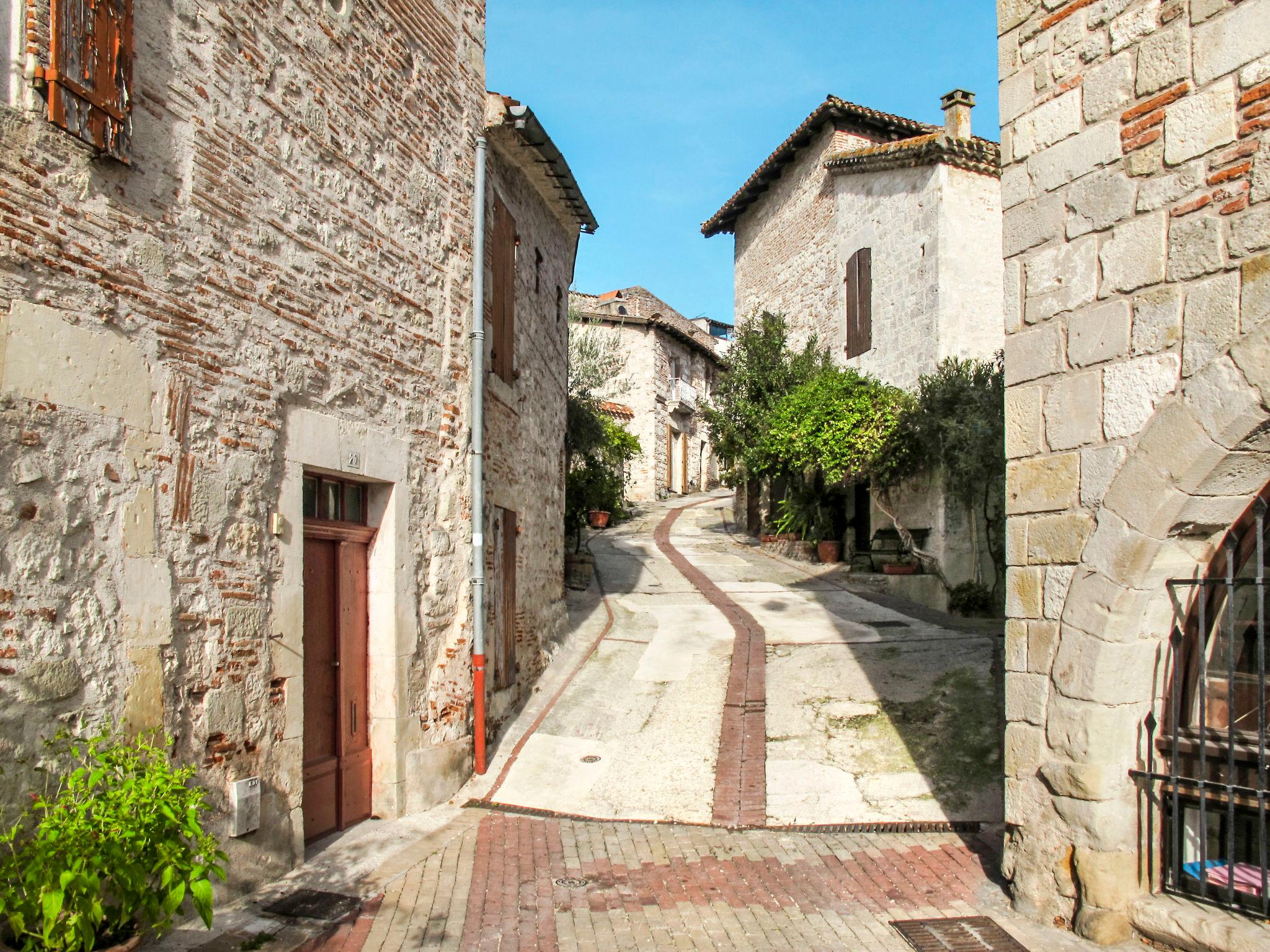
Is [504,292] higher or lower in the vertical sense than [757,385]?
lower

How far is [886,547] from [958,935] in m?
10.9

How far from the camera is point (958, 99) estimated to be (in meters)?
14.8

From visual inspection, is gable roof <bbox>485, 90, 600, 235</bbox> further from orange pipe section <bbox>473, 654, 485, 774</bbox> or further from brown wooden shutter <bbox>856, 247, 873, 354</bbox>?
brown wooden shutter <bbox>856, 247, 873, 354</bbox>

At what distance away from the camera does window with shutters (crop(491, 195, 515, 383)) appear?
7.96 metres

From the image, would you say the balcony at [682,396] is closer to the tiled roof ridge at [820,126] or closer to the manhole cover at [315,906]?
the tiled roof ridge at [820,126]

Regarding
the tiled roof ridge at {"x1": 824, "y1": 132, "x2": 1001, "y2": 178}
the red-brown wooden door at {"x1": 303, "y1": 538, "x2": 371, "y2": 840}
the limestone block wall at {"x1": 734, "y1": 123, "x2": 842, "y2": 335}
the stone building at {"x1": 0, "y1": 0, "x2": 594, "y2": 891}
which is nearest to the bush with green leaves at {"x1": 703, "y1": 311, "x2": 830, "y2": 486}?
the limestone block wall at {"x1": 734, "y1": 123, "x2": 842, "y2": 335}

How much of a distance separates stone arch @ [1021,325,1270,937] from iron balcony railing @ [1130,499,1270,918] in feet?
0.25

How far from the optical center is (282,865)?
478 centimetres

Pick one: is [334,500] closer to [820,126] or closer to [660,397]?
[820,126]

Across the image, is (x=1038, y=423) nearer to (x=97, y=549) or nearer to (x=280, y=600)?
(x=280, y=600)

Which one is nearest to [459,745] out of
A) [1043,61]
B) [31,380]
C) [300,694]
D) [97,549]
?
[300,694]

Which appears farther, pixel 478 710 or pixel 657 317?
pixel 657 317

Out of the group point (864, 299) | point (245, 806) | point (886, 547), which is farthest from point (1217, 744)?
point (864, 299)

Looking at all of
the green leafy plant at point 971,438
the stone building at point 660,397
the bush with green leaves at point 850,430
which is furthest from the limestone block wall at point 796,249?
the stone building at point 660,397
